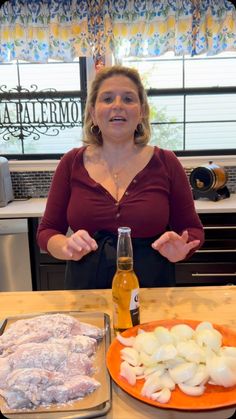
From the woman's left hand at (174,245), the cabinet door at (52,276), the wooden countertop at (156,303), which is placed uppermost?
the woman's left hand at (174,245)

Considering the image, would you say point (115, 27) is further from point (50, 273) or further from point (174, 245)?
point (174, 245)

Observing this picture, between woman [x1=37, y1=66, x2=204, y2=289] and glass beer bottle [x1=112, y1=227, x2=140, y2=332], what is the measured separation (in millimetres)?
334

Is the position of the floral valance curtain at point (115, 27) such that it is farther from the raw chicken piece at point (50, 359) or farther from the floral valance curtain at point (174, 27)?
the raw chicken piece at point (50, 359)

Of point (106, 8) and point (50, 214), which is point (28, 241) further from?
point (106, 8)

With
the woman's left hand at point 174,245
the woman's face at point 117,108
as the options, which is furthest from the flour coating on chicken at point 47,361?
the woman's face at point 117,108

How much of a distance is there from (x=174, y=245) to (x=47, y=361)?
518 mm

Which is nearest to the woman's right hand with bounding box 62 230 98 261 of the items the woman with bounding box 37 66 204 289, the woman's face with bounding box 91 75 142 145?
the woman with bounding box 37 66 204 289

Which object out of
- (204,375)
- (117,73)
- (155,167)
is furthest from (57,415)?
(117,73)

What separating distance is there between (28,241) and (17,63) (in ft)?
4.60

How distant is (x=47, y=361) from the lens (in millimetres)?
814

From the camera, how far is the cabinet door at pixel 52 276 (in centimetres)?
267

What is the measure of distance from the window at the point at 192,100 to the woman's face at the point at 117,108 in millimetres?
1727

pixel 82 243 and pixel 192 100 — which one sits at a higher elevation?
pixel 192 100

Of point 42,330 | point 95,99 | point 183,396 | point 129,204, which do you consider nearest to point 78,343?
point 42,330
